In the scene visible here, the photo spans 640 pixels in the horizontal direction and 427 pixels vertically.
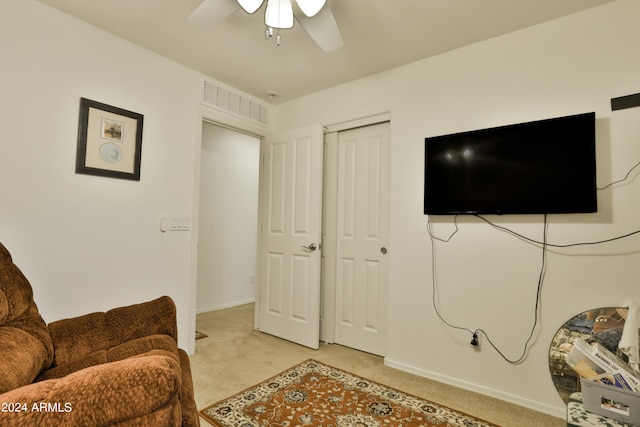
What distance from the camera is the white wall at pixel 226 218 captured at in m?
4.16

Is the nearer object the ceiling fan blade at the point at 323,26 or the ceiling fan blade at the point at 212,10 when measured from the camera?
the ceiling fan blade at the point at 212,10

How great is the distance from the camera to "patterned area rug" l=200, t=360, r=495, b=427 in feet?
5.89

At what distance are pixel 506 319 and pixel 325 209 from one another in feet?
5.85

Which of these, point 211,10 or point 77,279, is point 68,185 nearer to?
point 77,279

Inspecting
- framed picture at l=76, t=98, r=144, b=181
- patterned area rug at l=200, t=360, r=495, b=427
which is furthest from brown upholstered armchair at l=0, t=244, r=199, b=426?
framed picture at l=76, t=98, r=144, b=181

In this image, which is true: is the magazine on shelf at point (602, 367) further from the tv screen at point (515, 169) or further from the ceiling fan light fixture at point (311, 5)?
the ceiling fan light fixture at point (311, 5)

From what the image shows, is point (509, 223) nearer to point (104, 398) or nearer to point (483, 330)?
point (483, 330)

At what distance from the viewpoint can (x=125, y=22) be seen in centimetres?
214

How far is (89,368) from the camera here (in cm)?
74

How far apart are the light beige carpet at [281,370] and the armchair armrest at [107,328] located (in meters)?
0.73

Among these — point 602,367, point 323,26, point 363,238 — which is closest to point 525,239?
point 602,367

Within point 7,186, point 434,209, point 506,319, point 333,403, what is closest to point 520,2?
point 434,209

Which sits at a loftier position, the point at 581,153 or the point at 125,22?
the point at 125,22

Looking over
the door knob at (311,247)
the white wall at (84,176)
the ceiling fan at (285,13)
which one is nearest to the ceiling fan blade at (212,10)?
the ceiling fan at (285,13)
